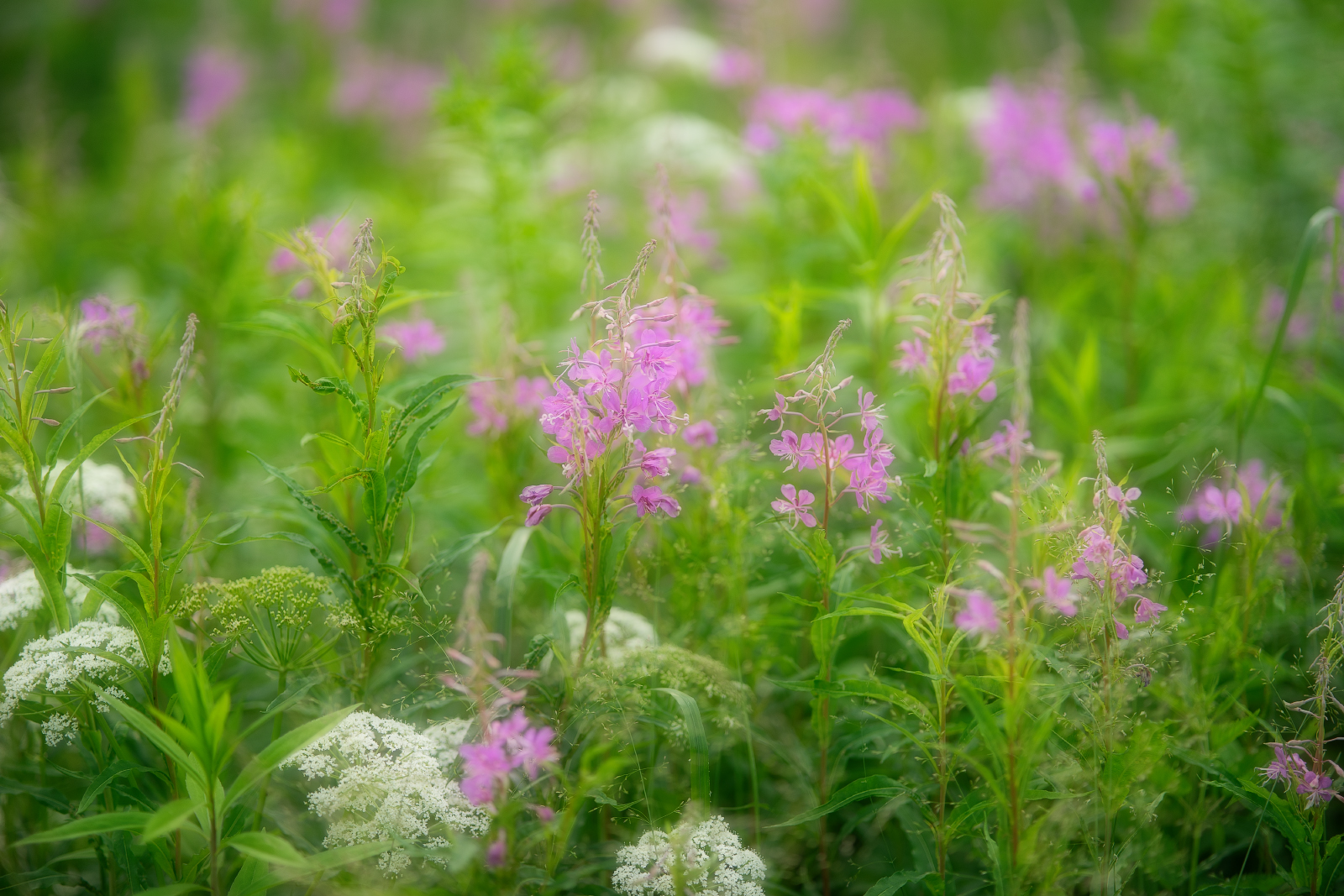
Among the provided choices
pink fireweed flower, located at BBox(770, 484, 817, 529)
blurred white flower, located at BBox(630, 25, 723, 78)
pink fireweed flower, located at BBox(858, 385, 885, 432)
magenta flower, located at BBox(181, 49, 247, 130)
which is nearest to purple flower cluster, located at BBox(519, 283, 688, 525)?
pink fireweed flower, located at BBox(770, 484, 817, 529)

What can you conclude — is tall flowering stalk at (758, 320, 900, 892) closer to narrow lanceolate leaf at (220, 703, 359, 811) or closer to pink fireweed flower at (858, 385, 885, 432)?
pink fireweed flower at (858, 385, 885, 432)

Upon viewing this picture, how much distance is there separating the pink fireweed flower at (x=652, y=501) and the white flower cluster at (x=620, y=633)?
0.50 meters

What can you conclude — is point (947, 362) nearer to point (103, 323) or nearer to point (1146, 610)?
point (1146, 610)

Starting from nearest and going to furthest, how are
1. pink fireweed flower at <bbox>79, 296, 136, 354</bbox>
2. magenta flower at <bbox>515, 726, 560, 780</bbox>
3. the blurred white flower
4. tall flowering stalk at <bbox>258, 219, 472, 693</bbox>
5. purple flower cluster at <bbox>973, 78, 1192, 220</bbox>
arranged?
1. magenta flower at <bbox>515, 726, 560, 780</bbox>
2. tall flowering stalk at <bbox>258, 219, 472, 693</bbox>
3. pink fireweed flower at <bbox>79, 296, 136, 354</bbox>
4. purple flower cluster at <bbox>973, 78, 1192, 220</bbox>
5. the blurred white flower

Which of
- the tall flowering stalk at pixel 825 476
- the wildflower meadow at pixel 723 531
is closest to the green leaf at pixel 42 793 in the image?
the wildflower meadow at pixel 723 531

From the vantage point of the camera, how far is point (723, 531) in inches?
97.8

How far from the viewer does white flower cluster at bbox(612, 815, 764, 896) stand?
6.06 ft

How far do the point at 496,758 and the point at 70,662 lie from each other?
108 centimetres

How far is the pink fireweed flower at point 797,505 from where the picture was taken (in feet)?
6.73

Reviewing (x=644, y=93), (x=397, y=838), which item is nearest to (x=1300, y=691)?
(x=397, y=838)

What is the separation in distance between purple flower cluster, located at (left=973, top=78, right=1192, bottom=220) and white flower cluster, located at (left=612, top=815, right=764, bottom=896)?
278 centimetres

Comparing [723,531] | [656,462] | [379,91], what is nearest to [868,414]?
[656,462]

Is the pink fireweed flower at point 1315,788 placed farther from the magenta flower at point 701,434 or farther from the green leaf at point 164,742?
the green leaf at point 164,742

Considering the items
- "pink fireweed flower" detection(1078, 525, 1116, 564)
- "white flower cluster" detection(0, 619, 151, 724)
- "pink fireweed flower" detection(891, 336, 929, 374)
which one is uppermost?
"pink fireweed flower" detection(891, 336, 929, 374)
